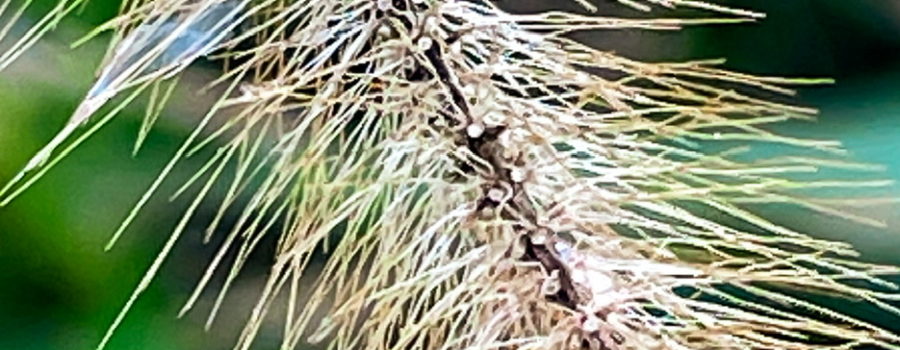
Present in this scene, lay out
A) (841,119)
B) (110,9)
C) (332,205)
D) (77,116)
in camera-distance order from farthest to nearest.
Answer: (841,119), (110,9), (332,205), (77,116)

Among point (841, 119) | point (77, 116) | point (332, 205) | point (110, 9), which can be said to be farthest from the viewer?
point (841, 119)

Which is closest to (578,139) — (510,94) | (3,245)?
(510,94)

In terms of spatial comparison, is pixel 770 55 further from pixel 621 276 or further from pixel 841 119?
pixel 621 276

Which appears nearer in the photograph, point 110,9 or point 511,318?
point 511,318

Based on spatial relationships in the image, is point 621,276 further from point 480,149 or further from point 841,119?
point 841,119

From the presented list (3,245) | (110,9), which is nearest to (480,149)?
(110,9)

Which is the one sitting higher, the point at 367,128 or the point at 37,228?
the point at 367,128
